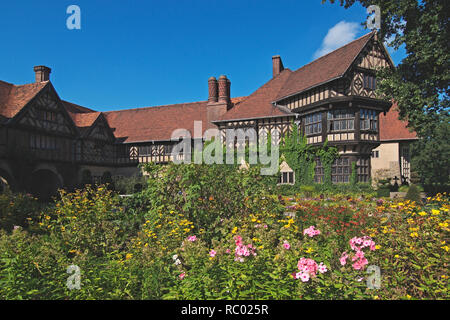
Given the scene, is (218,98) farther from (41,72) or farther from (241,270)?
(241,270)

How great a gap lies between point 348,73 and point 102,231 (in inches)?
750

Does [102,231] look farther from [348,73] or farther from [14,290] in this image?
[348,73]

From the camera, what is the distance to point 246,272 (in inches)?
157

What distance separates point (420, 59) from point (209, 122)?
18.5 meters

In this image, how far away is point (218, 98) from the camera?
29188 mm

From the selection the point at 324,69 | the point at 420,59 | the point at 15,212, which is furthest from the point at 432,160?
the point at 15,212

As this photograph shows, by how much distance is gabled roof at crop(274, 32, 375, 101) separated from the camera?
2066cm

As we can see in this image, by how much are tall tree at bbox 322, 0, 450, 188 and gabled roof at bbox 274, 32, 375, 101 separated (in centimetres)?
491

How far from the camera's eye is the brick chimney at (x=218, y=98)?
2850cm

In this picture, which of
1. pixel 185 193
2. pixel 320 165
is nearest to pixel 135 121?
pixel 320 165

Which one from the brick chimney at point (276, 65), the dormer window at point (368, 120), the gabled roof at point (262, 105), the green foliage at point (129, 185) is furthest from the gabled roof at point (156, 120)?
the dormer window at point (368, 120)

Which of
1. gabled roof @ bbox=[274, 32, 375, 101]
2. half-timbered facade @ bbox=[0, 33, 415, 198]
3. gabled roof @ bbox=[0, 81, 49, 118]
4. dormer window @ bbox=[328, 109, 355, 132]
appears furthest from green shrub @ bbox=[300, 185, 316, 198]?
gabled roof @ bbox=[0, 81, 49, 118]

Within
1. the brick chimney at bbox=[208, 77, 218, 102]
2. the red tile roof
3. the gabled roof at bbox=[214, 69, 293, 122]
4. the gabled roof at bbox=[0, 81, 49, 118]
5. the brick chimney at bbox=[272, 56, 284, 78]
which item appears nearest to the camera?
the gabled roof at bbox=[0, 81, 49, 118]

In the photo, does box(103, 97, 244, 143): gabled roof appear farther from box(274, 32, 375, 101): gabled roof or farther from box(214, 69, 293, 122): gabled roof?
box(274, 32, 375, 101): gabled roof
